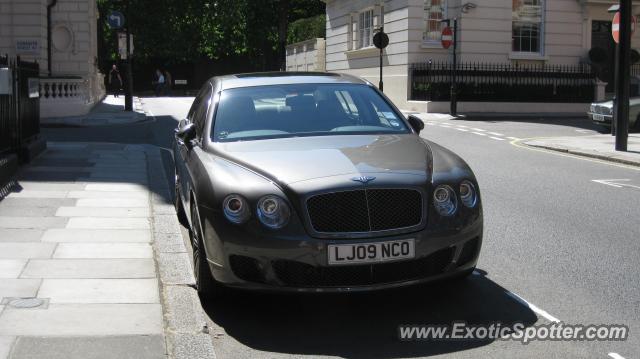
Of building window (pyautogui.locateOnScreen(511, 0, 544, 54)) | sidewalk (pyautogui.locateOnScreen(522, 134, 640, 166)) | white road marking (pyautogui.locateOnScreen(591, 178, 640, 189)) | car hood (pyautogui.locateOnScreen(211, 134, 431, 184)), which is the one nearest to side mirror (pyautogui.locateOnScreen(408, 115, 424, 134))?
car hood (pyautogui.locateOnScreen(211, 134, 431, 184))

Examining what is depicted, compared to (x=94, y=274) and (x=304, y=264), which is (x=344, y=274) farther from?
(x=94, y=274)

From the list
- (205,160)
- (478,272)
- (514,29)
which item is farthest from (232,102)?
(514,29)

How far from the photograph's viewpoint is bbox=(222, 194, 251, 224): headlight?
5.05 m

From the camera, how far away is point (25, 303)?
17.4 ft

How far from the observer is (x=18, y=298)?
17.8 feet

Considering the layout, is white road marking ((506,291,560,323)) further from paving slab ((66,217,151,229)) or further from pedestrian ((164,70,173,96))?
pedestrian ((164,70,173,96))

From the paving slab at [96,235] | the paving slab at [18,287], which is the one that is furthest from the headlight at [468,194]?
the paving slab at [96,235]

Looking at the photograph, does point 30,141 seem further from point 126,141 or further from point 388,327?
point 388,327

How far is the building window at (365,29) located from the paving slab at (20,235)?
1222 inches

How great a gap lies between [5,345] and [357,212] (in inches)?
84.5

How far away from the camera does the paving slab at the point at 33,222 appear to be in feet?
25.5

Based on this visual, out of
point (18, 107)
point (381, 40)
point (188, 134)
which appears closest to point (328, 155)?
point (188, 134)

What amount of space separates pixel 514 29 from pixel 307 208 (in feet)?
96.0

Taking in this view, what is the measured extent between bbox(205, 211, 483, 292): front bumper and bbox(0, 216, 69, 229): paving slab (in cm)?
319
